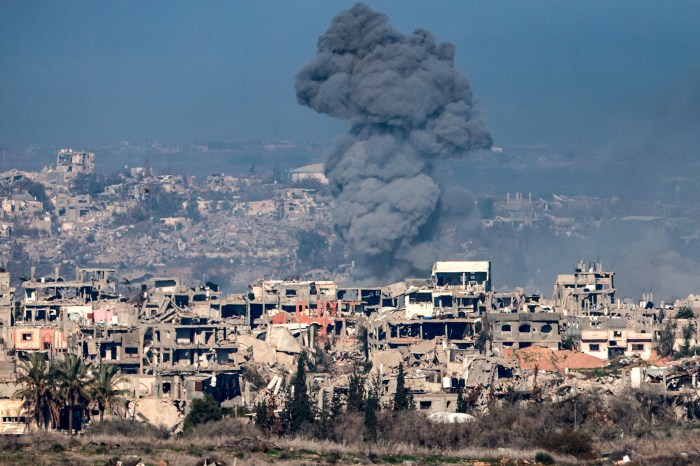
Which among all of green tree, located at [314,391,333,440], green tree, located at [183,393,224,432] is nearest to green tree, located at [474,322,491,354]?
green tree, located at [183,393,224,432]

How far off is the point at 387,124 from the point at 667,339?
39.3 meters

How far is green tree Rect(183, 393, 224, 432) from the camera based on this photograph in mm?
63753

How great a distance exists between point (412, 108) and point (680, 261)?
55.2m

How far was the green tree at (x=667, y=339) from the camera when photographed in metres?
78.1

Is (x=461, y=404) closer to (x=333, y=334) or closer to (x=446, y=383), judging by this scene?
(x=446, y=383)

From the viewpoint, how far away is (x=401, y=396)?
2505 inches

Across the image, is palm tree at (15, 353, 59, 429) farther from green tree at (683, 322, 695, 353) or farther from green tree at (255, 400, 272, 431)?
green tree at (683, 322, 695, 353)

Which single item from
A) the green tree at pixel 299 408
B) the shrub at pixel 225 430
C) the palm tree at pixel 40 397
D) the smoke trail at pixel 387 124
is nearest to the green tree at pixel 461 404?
the green tree at pixel 299 408

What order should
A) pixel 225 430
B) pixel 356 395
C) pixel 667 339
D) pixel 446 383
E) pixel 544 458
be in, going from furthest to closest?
pixel 667 339 → pixel 446 383 → pixel 356 395 → pixel 225 430 → pixel 544 458

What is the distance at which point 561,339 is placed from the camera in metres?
82.0

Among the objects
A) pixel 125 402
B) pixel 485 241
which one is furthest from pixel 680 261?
pixel 125 402

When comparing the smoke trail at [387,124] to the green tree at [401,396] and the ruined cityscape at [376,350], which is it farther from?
the green tree at [401,396]

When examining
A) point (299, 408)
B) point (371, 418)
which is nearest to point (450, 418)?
point (371, 418)

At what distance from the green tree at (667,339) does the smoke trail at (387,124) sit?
31296 millimetres
